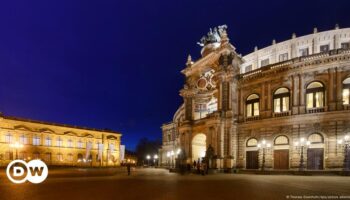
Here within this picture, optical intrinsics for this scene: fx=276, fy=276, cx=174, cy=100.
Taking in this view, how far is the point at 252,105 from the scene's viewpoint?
125ft

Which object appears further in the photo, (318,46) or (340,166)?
(318,46)

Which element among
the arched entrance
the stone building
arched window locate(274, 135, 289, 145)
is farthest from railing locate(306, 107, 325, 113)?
the stone building

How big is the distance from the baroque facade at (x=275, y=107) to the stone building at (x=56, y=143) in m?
44.5

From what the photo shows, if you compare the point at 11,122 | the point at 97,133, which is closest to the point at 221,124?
the point at 11,122

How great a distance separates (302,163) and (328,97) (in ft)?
26.4

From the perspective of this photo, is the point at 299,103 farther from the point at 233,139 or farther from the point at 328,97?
the point at 233,139

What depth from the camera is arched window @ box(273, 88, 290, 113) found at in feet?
114

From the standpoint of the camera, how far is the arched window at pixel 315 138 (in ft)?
102

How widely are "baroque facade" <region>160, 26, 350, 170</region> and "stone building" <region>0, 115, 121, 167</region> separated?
4453cm

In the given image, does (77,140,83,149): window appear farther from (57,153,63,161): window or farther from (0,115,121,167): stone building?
(57,153,63,161): window

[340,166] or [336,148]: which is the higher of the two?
[336,148]

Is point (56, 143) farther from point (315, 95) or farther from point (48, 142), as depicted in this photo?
point (315, 95)

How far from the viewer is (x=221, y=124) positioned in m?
38.4

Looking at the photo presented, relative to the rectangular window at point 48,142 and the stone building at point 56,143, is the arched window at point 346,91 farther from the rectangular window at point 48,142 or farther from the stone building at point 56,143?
the rectangular window at point 48,142
